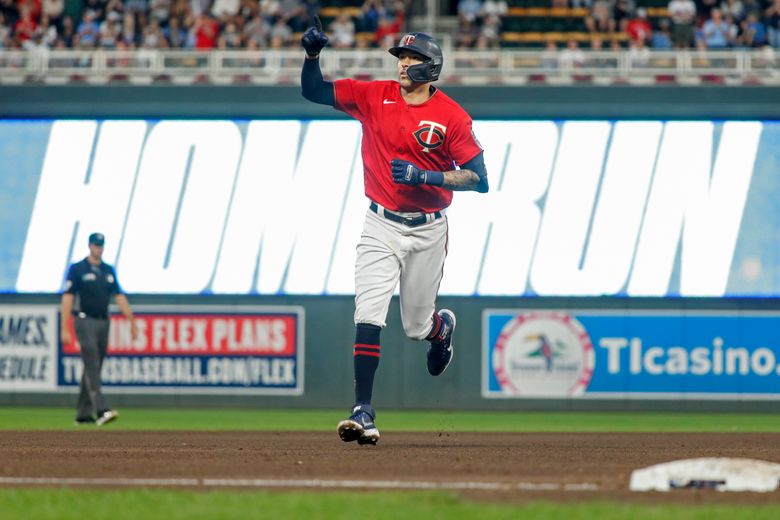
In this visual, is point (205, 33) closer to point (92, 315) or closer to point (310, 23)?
point (310, 23)

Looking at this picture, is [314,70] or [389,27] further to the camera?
[389,27]

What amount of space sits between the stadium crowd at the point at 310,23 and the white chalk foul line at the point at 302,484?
14.5 meters

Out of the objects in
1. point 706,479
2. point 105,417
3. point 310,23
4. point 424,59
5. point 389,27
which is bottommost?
point 706,479

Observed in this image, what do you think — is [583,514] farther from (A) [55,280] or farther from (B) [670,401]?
(A) [55,280]

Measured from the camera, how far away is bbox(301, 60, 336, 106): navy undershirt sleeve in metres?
9.05

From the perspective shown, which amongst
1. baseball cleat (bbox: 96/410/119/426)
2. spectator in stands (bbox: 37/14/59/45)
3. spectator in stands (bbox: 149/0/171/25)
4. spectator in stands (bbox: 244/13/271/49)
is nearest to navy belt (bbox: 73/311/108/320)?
baseball cleat (bbox: 96/410/119/426)

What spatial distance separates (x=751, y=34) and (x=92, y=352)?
11.4 meters

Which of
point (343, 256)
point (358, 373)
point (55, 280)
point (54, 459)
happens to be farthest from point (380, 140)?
point (55, 280)

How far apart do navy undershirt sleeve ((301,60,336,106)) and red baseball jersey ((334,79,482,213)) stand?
6 cm

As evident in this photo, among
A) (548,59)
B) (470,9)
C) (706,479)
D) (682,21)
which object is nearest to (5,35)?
(470,9)

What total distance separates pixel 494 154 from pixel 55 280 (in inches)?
267

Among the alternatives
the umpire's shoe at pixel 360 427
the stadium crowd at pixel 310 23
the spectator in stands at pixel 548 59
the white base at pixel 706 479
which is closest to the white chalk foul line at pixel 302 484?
the white base at pixel 706 479

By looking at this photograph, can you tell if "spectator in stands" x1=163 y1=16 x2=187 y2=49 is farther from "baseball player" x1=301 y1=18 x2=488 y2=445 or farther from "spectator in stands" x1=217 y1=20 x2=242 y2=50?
"baseball player" x1=301 y1=18 x2=488 y2=445

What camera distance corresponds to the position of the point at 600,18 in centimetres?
2114
